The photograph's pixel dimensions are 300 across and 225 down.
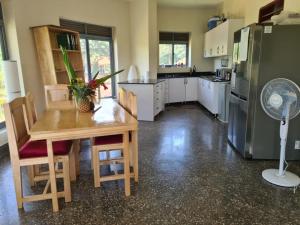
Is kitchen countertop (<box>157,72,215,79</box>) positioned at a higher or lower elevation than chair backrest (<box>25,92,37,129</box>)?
higher

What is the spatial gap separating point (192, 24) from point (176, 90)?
7.00 feet

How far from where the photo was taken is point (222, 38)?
5.26 metres

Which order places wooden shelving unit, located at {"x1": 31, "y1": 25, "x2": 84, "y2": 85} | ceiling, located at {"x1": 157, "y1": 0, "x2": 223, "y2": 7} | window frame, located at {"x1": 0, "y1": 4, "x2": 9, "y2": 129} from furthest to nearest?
ceiling, located at {"x1": 157, "y1": 0, "x2": 223, "y2": 7}
wooden shelving unit, located at {"x1": 31, "y1": 25, "x2": 84, "y2": 85}
window frame, located at {"x1": 0, "y1": 4, "x2": 9, "y2": 129}

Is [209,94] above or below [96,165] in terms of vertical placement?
above

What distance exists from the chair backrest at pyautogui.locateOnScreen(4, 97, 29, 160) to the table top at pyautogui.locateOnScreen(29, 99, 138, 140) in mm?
162

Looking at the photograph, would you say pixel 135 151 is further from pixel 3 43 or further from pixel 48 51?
pixel 3 43

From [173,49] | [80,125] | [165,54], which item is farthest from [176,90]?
[80,125]

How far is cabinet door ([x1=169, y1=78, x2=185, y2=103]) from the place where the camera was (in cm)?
666

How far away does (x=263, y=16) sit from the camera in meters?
4.02

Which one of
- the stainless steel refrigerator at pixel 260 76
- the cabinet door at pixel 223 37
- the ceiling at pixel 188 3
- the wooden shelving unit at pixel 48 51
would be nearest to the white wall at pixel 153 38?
the ceiling at pixel 188 3

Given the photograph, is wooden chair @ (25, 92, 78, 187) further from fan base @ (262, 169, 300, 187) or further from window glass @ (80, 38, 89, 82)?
window glass @ (80, 38, 89, 82)

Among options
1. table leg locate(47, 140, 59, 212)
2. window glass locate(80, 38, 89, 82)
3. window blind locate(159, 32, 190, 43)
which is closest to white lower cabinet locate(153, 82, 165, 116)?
window glass locate(80, 38, 89, 82)

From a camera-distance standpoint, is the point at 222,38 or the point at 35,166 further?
the point at 222,38

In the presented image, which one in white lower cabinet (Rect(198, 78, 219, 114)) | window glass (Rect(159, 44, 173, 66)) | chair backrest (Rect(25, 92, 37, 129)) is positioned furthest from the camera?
window glass (Rect(159, 44, 173, 66))
